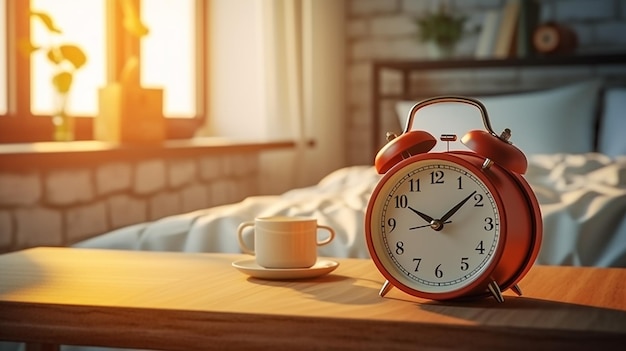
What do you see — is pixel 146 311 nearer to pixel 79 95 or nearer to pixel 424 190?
pixel 424 190

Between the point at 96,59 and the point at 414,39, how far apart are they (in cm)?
167

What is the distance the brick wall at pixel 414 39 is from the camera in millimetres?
3977

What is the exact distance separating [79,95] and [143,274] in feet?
6.56

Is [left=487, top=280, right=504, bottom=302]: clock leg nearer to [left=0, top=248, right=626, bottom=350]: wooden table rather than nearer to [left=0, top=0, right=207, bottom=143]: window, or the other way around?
[left=0, top=248, right=626, bottom=350]: wooden table

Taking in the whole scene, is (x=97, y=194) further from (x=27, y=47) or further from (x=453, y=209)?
(x=453, y=209)

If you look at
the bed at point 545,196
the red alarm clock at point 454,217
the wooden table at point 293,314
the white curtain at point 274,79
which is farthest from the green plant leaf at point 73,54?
the red alarm clock at point 454,217

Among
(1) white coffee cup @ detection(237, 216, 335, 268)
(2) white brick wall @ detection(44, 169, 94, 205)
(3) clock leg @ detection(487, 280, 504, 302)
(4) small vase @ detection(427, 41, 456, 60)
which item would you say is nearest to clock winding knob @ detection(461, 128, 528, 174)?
(3) clock leg @ detection(487, 280, 504, 302)

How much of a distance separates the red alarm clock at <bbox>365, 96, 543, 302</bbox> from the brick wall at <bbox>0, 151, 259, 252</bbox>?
1.42 meters

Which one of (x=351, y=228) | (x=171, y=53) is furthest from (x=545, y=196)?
(x=171, y=53)

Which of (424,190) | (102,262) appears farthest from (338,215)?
(424,190)

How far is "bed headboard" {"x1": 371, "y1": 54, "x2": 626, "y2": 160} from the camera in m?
3.65

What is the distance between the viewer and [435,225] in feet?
3.44

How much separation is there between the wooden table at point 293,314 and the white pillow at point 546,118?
223 cm

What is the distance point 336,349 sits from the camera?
3.08 ft
